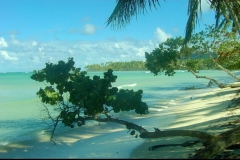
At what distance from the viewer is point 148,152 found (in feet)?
22.6

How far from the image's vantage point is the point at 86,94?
618 cm

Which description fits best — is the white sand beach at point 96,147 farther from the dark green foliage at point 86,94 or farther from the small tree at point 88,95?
the dark green foliage at point 86,94

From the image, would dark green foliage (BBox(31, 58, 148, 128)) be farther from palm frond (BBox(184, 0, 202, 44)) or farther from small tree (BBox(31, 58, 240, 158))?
palm frond (BBox(184, 0, 202, 44))

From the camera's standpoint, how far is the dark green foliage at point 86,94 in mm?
6262

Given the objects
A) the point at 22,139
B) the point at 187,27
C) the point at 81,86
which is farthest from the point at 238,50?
the point at 22,139

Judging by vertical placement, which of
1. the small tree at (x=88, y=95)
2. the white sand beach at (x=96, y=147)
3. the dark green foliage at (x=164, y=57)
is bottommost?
the white sand beach at (x=96, y=147)

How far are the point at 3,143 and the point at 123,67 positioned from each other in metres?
122

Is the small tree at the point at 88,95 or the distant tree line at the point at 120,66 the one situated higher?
the distant tree line at the point at 120,66

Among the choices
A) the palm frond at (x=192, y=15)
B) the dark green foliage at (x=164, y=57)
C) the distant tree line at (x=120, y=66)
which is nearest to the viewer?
the palm frond at (x=192, y=15)

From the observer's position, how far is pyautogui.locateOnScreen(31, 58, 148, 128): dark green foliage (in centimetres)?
626

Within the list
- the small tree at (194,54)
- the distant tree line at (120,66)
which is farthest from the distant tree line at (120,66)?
the small tree at (194,54)

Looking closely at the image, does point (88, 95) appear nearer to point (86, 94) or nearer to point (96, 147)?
point (86, 94)

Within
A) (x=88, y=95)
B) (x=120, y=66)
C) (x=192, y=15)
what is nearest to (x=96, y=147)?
(x=88, y=95)

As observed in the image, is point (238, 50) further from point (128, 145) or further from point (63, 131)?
point (63, 131)
